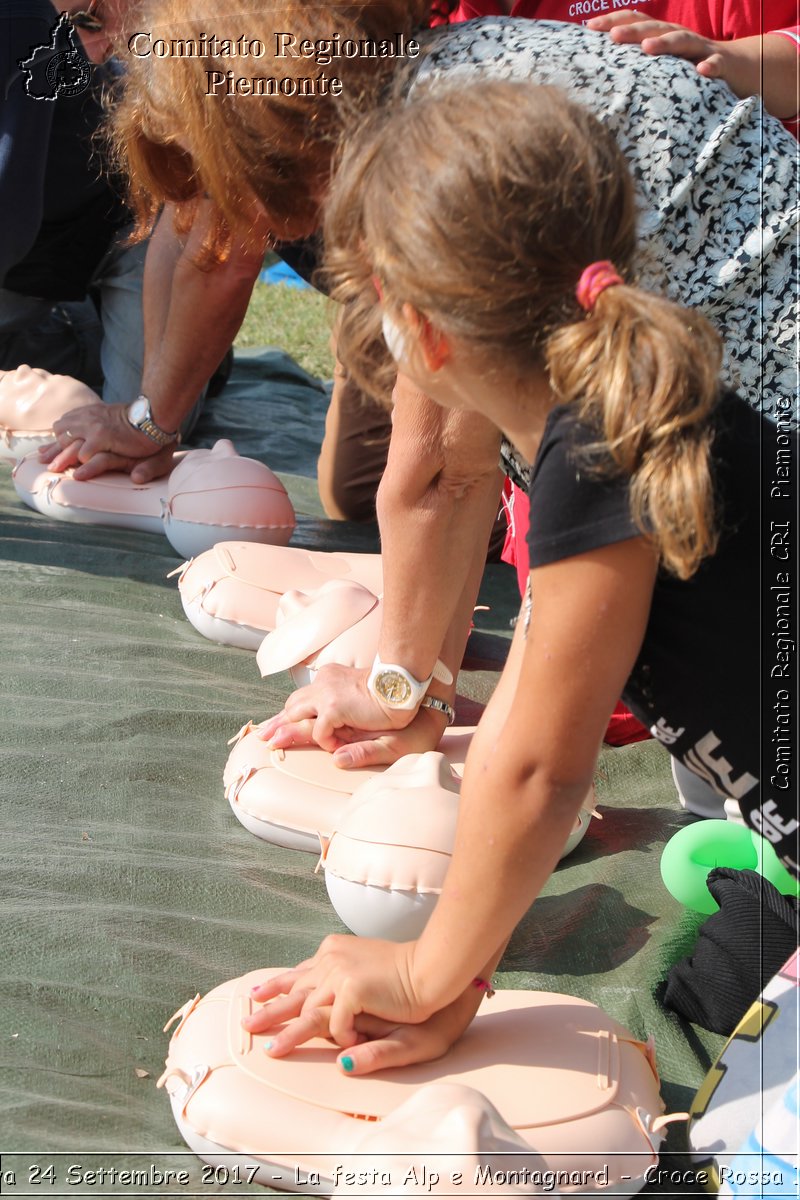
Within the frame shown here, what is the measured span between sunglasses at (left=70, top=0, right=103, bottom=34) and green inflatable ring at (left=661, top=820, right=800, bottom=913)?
215cm

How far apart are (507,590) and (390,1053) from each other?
5.13ft

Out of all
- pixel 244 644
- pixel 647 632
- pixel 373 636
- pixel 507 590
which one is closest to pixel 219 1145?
pixel 647 632

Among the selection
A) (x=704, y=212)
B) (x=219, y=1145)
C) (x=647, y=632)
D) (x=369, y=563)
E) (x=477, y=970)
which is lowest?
(x=369, y=563)

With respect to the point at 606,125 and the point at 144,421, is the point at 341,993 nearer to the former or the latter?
the point at 606,125

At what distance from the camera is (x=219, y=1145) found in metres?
1.08

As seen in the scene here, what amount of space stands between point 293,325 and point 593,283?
14.4 ft

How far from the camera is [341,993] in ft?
3.62

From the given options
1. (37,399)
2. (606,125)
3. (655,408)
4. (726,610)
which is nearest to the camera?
(655,408)

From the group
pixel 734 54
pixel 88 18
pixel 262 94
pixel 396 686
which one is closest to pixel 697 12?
pixel 734 54

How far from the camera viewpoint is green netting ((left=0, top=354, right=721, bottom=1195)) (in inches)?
46.0

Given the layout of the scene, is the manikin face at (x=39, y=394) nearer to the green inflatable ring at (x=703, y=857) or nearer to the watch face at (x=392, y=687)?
the watch face at (x=392, y=687)

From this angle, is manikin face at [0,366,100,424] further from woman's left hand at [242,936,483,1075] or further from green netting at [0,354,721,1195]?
woman's left hand at [242,936,483,1075]

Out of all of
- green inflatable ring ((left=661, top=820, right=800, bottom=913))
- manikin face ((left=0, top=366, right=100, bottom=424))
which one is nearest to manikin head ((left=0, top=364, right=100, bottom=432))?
manikin face ((left=0, top=366, right=100, bottom=424))

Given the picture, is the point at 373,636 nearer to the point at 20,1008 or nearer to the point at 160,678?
the point at 160,678
